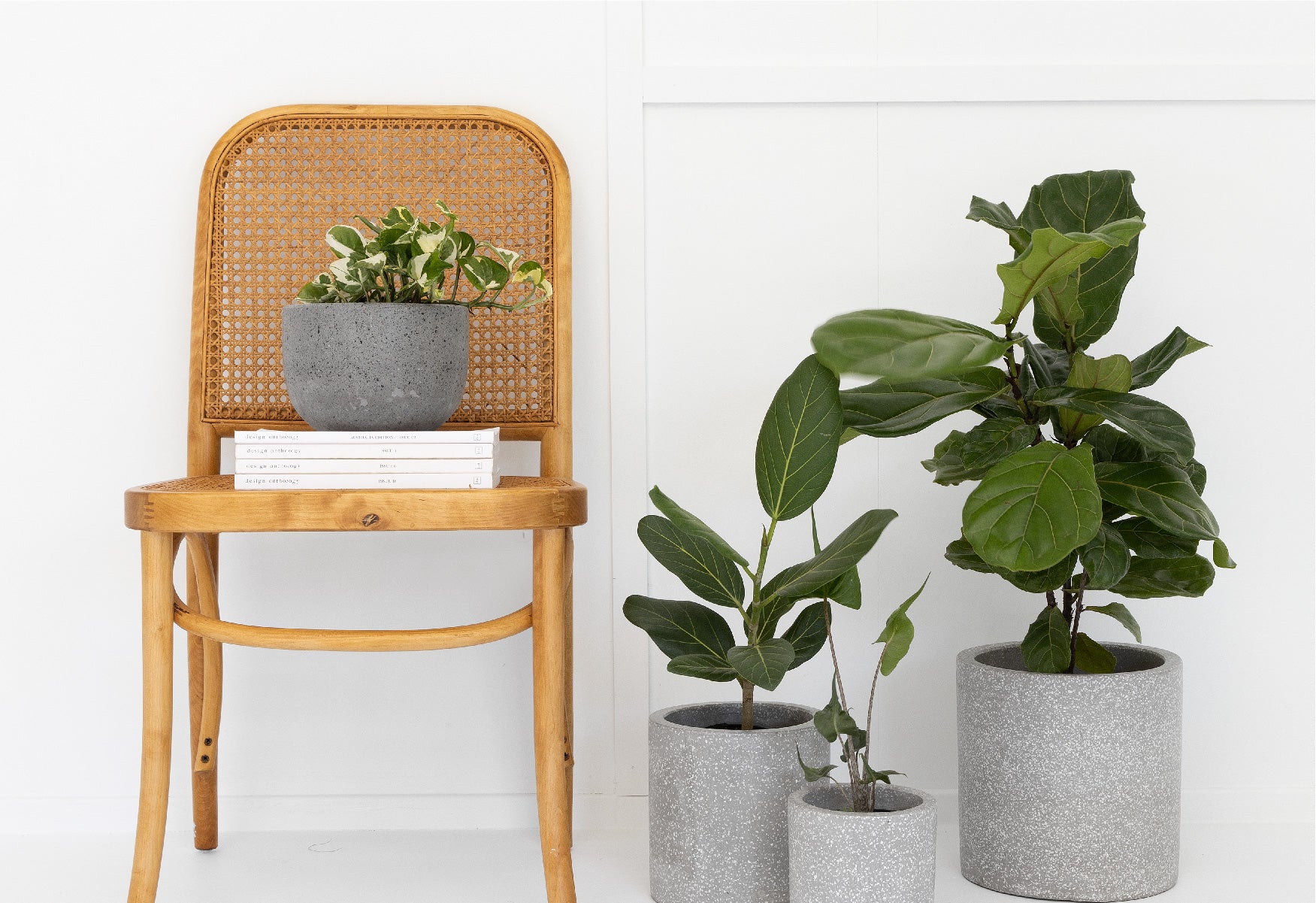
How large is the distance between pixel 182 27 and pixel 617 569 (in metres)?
0.88

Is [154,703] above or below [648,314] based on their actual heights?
below

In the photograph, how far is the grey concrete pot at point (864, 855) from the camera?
1.02m

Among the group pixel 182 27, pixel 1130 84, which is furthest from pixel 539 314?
pixel 1130 84

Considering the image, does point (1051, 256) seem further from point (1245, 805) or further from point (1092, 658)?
point (1245, 805)

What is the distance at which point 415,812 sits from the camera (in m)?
1.48

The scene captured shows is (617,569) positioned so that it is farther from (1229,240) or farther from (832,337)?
(1229,240)

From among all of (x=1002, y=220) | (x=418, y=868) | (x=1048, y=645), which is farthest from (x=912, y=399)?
(x=418, y=868)

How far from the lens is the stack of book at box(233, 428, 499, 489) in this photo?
42.6 inches

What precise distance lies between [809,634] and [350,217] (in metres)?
0.73

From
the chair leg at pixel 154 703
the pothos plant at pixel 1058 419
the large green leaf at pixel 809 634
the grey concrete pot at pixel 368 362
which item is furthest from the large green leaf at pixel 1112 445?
the chair leg at pixel 154 703

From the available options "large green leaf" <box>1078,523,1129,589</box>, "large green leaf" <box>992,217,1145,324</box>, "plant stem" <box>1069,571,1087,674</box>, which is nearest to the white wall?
"plant stem" <box>1069,571,1087,674</box>

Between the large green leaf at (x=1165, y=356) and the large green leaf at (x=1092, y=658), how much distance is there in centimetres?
28

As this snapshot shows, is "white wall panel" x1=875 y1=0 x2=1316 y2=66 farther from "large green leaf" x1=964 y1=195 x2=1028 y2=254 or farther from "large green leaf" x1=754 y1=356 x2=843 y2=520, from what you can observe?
"large green leaf" x1=754 y1=356 x2=843 y2=520

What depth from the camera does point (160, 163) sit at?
1445 mm
